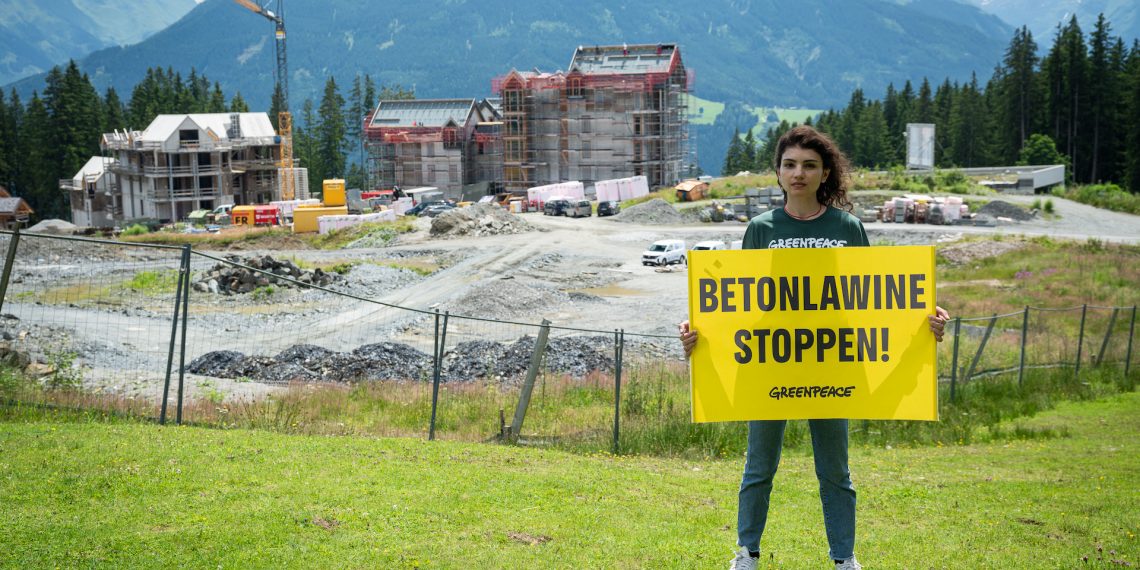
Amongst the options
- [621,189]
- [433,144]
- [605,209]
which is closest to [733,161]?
[433,144]

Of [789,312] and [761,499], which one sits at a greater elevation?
[789,312]

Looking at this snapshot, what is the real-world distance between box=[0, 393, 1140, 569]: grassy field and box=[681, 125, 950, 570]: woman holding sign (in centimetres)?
75

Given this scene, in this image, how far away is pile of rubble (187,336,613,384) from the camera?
71.7 feet

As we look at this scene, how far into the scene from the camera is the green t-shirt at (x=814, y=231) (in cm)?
639

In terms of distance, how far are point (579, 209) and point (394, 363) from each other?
55.7 m

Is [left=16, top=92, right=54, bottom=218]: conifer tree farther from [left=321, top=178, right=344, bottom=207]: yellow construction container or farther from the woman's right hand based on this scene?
the woman's right hand

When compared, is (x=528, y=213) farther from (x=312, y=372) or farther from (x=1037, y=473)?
(x=1037, y=473)

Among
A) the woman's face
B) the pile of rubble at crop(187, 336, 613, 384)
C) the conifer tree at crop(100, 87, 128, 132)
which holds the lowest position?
the pile of rubble at crop(187, 336, 613, 384)

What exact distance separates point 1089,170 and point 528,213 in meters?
61.0

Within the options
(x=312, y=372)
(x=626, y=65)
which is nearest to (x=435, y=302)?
(x=312, y=372)

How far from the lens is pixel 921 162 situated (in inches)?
3789

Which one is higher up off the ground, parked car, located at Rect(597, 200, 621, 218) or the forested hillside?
the forested hillside

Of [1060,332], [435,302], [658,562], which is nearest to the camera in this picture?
[658,562]

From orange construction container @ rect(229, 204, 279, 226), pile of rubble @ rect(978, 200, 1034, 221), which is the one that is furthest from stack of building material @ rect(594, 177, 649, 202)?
pile of rubble @ rect(978, 200, 1034, 221)
